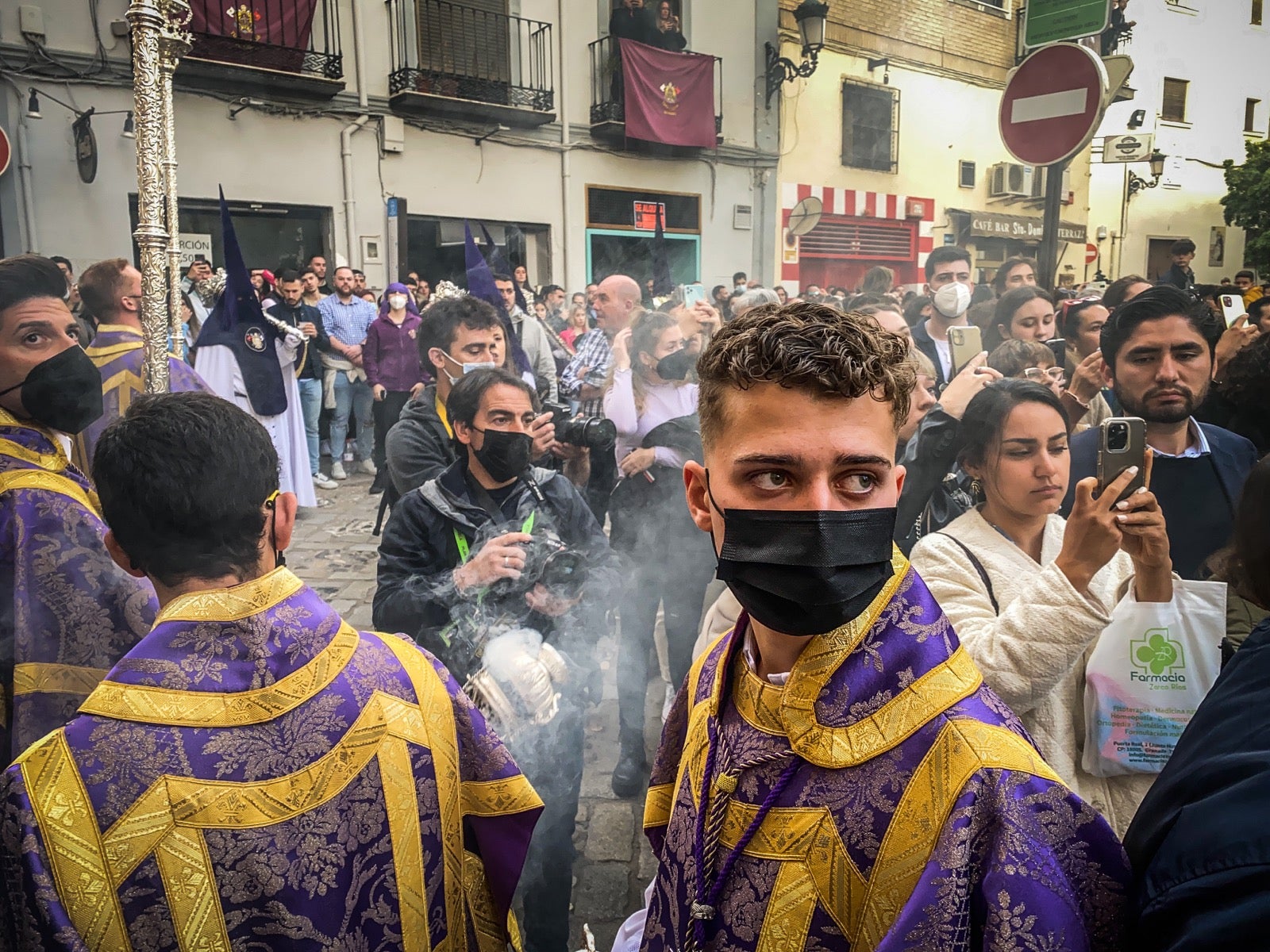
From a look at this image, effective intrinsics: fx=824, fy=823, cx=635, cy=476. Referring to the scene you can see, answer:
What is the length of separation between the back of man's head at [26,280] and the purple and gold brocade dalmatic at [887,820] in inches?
77.3

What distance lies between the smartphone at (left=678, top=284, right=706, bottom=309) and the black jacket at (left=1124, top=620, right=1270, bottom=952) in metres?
3.04

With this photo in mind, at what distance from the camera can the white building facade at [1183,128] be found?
13.2 ft

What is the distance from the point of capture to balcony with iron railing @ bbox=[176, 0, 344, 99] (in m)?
2.36

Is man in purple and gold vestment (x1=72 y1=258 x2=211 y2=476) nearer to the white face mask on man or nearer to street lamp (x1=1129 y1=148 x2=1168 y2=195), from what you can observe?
the white face mask on man

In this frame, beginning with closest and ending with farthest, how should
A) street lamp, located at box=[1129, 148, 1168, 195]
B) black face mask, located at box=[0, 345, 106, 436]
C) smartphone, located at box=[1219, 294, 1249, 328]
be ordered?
black face mask, located at box=[0, 345, 106, 436], smartphone, located at box=[1219, 294, 1249, 328], street lamp, located at box=[1129, 148, 1168, 195]

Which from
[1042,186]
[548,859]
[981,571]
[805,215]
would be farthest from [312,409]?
[1042,186]

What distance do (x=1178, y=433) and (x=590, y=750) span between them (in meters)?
2.51

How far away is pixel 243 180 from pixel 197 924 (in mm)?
2100

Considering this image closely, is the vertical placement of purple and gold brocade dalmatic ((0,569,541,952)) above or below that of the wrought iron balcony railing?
below

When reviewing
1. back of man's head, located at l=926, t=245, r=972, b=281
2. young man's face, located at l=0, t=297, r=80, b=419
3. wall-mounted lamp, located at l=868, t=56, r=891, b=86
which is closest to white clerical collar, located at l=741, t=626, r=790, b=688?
young man's face, located at l=0, t=297, r=80, b=419

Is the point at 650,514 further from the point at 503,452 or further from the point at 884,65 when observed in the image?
the point at 884,65

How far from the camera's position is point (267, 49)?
2443 mm

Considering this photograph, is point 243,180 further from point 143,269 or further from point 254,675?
point 254,675

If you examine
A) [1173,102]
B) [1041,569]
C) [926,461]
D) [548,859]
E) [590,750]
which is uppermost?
[1173,102]
